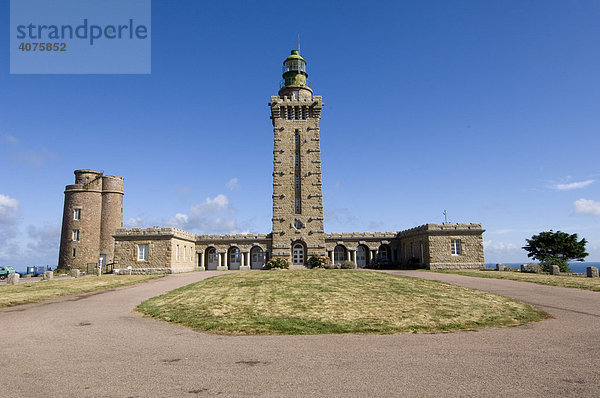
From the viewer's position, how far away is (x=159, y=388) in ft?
18.4

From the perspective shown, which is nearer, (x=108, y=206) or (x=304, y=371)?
(x=304, y=371)

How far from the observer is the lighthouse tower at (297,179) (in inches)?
1593

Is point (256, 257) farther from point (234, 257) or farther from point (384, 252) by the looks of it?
point (384, 252)

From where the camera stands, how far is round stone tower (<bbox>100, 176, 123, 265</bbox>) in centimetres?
4444

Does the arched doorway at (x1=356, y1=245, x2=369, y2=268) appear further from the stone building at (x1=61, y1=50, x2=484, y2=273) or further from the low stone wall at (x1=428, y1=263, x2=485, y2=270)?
the low stone wall at (x1=428, y1=263, x2=485, y2=270)

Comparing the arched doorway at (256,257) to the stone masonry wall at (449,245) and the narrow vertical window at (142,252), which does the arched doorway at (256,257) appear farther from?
the stone masonry wall at (449,245)

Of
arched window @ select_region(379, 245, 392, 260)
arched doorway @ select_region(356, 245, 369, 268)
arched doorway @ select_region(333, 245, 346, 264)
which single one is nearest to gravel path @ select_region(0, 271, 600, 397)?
arched window @ select_region(379, 245, 392, 260)

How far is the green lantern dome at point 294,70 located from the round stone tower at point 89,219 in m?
24.1

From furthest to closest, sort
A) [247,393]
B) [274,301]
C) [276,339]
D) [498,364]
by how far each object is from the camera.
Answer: [274,301]
[276,339]
[498,364]
[247,393]

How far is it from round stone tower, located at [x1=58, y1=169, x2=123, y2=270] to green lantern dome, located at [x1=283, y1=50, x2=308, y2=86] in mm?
24068

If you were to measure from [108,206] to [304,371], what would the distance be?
45501mm

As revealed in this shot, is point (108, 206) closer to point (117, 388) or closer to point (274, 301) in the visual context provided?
point (274, 301)

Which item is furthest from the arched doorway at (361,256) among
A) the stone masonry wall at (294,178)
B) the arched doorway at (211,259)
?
the arched doorway at (211,259)

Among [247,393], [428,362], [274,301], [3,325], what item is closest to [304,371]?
[247,393]
